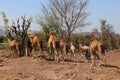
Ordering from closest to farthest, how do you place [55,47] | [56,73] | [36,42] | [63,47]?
[56,73], [55,47], [63,47], [36,42]

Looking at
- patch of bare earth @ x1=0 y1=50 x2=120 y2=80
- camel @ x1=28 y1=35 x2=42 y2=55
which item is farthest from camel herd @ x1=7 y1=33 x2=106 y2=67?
patch of bare earth @ x1=0 y1=50 x2=120 y2=80

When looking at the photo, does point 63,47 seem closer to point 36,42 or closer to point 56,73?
point 36,42

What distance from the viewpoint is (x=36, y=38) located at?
23.9m

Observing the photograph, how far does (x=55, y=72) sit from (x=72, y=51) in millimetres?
9466

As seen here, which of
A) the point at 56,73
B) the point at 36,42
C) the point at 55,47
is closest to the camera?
the point at 56,73

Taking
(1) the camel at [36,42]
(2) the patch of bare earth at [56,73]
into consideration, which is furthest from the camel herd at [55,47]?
(2) the patch of bare earth at [56,73]

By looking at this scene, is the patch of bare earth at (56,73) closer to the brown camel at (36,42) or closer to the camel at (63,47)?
the camel at (63,47)

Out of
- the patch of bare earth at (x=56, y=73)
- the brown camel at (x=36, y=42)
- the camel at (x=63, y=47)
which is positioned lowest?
the patch of bare earth at (x=56, y=73)

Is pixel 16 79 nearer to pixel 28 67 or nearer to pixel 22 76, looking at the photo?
pixel 22 76

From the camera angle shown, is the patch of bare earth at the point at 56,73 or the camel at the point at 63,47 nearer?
the patch of bare earth at the point at 56,73

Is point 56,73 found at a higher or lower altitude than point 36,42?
lower

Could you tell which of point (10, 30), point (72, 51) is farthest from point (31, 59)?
point (10, 30)

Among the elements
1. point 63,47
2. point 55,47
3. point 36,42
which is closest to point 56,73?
point 55,47

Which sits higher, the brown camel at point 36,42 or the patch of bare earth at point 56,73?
the brown camel at point 36,42
